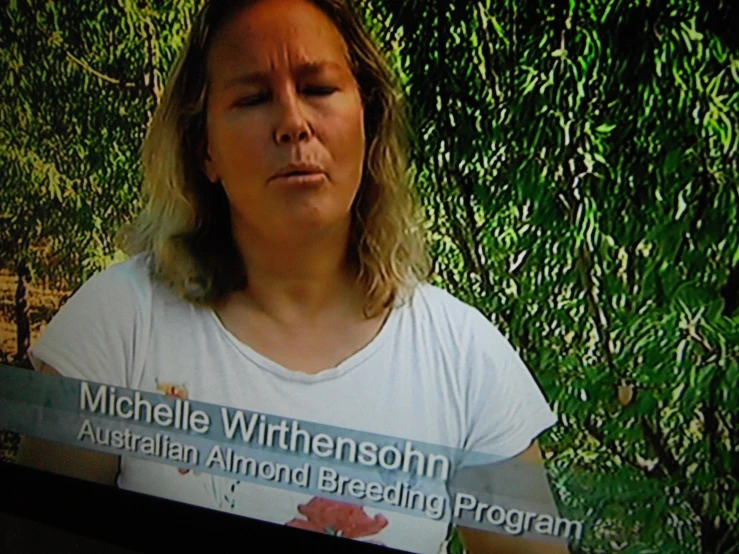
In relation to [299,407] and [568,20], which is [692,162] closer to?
[568,20]

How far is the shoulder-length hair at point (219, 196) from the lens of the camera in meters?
1.24

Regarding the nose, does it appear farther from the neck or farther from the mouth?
the neck

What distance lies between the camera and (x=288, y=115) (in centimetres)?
125

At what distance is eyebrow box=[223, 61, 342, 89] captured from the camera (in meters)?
1.24

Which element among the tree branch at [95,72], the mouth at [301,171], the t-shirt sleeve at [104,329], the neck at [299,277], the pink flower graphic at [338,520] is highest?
the tree branch at [95,72]

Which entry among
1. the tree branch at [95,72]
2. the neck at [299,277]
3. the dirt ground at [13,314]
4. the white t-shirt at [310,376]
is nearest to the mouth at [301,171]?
the neck at [299,277]

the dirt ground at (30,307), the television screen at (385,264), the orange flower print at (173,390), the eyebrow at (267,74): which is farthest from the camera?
the dirt ground at (30,307)

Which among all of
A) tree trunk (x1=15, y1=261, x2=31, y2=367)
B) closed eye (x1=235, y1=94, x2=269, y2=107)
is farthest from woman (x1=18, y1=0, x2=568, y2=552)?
tree trunk (x1=15, y1=261, x2=31, y2=367)

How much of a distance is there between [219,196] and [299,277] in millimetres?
198

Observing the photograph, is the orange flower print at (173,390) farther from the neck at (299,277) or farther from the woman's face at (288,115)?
the woman's face at (288,115)

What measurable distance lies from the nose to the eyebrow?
0.04m

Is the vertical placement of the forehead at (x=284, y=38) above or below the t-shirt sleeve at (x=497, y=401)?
above

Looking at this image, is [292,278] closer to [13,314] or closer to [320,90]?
[320,90]

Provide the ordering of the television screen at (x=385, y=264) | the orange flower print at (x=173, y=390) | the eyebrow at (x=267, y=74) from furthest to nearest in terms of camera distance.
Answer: the orange flower print at (x=173, y=390) < the eyebrow at (x=267, y=74) < the television screen at (x=385, y=264)
